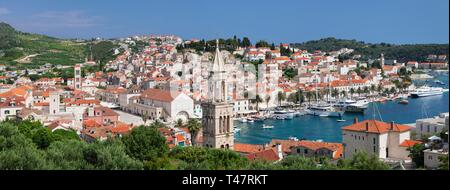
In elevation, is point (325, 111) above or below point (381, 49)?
below

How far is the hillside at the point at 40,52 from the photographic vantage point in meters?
35.7

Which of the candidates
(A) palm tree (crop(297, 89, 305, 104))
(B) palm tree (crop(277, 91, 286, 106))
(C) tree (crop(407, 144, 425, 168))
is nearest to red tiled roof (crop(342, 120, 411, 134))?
(C) tree (crop(407, 144, 425, 168))

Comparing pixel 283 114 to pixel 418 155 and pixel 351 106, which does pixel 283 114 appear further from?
pixel 418 155

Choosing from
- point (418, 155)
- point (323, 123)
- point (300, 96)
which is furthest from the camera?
point (300, 96)

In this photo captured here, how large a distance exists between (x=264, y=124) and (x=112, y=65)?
55.5 ft

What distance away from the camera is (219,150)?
8094 mm

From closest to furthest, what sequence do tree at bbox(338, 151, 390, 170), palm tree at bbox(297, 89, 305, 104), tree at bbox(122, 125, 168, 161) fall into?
tree at bbox(338, 151, 390, 170)
tree at bbox(122, 125, 168, 161)
palm tree at bbox(297, 89, 305, 104)

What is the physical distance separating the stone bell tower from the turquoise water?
659cm

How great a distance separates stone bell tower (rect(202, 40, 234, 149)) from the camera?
8.84 m

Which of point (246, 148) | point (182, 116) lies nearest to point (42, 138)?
point (246, 148)

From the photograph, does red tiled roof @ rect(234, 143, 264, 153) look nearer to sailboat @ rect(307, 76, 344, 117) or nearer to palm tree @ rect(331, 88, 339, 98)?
sailboat @ rect(307, 76, 344, 117)

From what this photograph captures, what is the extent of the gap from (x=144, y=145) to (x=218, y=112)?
124 cm

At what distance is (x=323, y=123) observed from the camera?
1973cm
